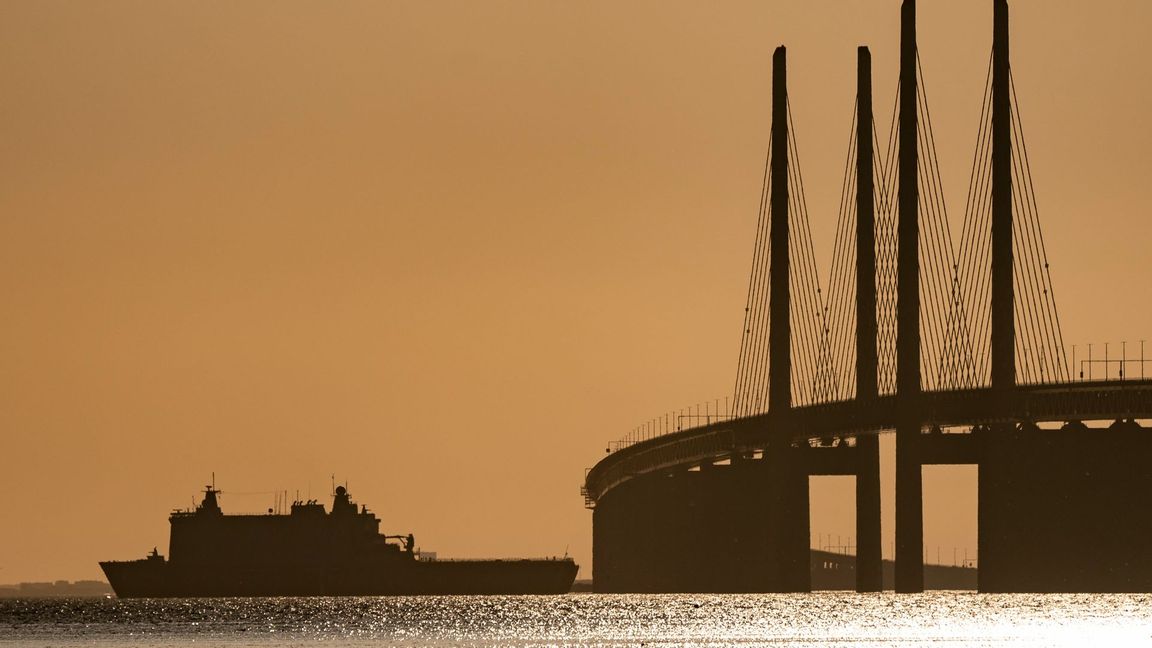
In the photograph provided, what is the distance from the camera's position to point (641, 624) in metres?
109

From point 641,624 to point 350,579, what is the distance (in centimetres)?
6782

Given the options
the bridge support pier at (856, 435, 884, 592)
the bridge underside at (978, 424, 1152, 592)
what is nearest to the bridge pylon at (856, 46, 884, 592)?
the bridge support pier at (856, 435, 884, 592)

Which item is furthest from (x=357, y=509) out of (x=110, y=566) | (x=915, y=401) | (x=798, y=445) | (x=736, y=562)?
(x=915, y=401)

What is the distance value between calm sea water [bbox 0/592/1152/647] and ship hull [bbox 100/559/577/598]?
23157 millimetres

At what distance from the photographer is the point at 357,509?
578 feet

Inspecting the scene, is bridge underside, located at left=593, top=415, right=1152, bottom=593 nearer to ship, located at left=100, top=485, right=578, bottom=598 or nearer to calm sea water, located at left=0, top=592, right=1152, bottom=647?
calm sea water, located at left=0, top=592, right=1152, bottom=647

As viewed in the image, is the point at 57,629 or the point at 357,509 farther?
the point at 357,509

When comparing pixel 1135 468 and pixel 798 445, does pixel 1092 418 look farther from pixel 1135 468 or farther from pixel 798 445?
pixel 798 445

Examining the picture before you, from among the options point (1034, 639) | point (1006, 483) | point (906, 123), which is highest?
point (906, 123)

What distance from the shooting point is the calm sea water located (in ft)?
296

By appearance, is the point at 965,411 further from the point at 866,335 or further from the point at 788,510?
the point at 788,510

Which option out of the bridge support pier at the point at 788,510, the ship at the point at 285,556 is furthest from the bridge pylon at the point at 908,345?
the ship at the point at 285,556

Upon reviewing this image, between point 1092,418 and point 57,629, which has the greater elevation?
point 1092,418

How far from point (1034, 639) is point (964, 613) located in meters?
25.9
